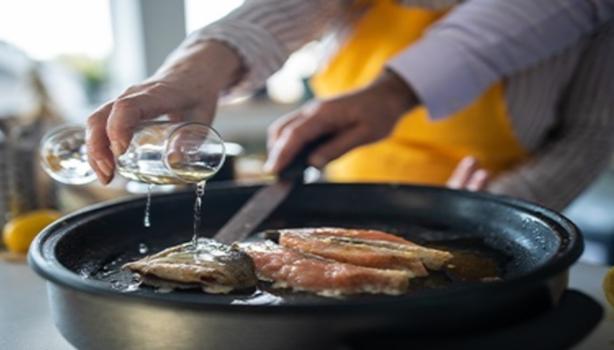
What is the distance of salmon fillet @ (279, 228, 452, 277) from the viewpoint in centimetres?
74

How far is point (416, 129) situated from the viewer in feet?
4.31

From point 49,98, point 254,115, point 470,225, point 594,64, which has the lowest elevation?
point 254,115

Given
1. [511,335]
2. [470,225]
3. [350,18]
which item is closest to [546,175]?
[470,225]

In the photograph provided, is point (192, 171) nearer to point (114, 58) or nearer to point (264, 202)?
point (264, 202)

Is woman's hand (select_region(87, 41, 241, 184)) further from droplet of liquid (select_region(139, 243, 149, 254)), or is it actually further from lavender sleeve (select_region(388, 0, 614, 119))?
lavender sleeve (select_region(388, 0, 614, 119))

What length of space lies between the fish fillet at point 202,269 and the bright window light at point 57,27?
2.25 m

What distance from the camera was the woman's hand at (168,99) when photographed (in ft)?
2.45

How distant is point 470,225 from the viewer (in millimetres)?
940

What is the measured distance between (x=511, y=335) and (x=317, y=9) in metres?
0.75

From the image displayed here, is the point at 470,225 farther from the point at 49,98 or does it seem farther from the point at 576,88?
the point at 49,98

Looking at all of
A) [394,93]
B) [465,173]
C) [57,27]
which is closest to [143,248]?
[394,93]

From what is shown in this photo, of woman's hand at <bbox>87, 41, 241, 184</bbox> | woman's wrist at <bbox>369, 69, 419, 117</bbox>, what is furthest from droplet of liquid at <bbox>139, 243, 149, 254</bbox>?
woman's wrist at <bbox>369, 69, 419, 117</bbox>

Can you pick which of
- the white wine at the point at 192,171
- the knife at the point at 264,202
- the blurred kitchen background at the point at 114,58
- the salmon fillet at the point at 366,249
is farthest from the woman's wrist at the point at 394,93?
the blurred kitchen background at the point at 114,58

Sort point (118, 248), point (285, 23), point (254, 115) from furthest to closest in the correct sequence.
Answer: point (254, 115), point (285, 23), point (118, 248)
